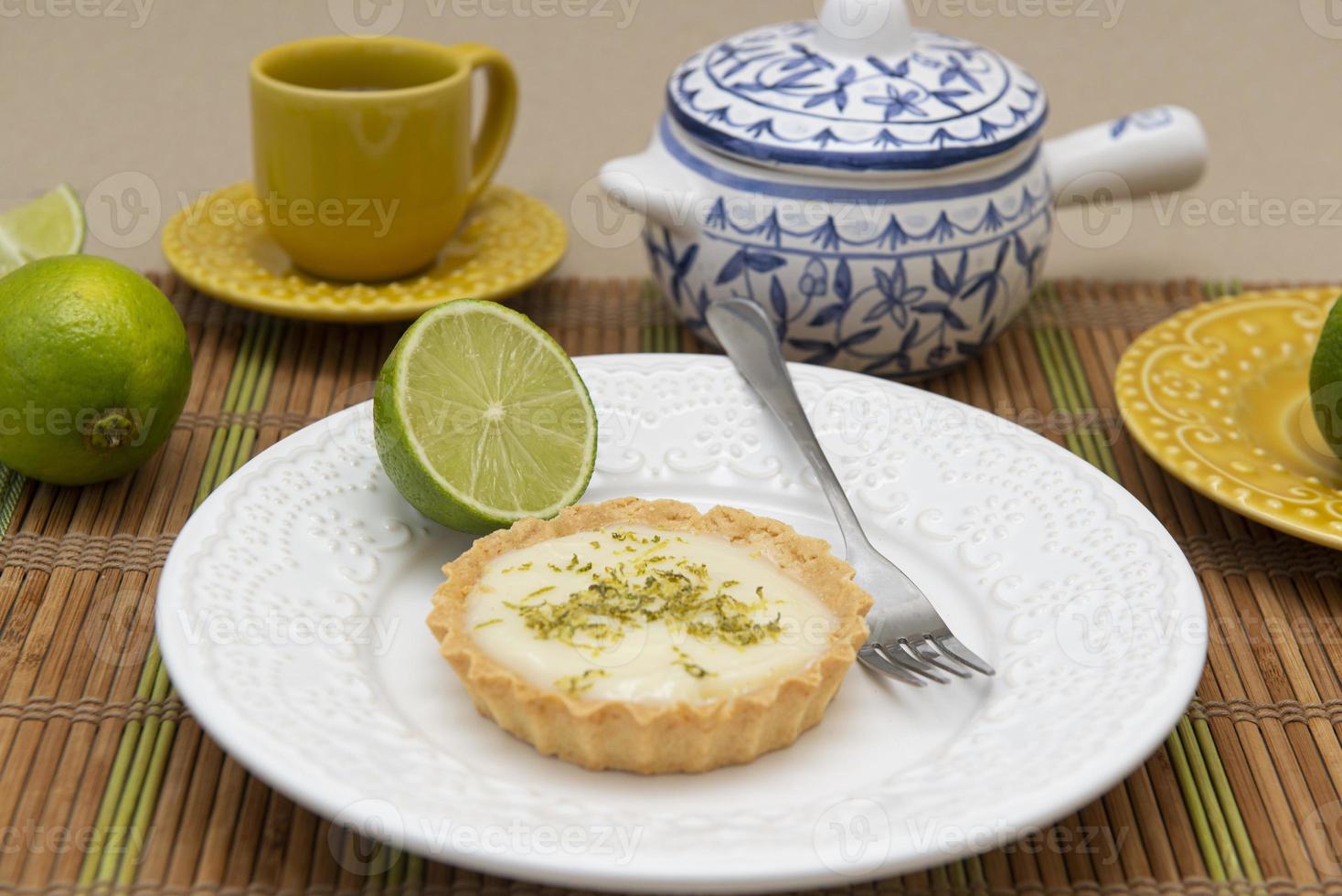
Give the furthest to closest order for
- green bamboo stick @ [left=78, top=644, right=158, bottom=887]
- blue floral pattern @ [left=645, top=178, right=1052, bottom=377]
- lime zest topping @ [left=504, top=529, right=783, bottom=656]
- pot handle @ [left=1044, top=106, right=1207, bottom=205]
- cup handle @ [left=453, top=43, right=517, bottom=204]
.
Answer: cup handle @ [left=453, top=43, right=517, bottom=204] < pot handle @ [left=1044, top=106, right=1207, bottom=205] < blue floral pattern @ [left=645, top=178, right=1052, bottom=377] < lime zest topping @ [left=504, top=529, right=783, bottom=656] < green bamboo stick @ [left=78, top=644, right=158, bottom=887]

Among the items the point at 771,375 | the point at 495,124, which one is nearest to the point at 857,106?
the point at 771,375

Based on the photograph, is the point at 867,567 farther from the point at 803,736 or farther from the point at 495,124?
the point at 495,124

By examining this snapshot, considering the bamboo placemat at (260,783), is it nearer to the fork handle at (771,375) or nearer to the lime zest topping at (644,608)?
the lime zest topping at (644,608)

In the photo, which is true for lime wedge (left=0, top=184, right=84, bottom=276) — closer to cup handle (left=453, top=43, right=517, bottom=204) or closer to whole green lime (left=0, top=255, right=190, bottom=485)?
whole green lime (left=0, top=255, right=190, bottom=485)

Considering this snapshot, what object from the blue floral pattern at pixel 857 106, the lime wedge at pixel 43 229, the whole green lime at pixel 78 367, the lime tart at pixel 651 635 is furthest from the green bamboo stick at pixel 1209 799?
the lime wedge at pixel 43 229

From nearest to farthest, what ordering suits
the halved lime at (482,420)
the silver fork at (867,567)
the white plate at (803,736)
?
the white plate at (803,736) < the silver fork at (867,567) < the halved lime at (482,420)

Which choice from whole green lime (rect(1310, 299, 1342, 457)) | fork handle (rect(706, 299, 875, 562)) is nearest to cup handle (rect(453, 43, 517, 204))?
fork handle (rect(706, 299, 875, 562))
